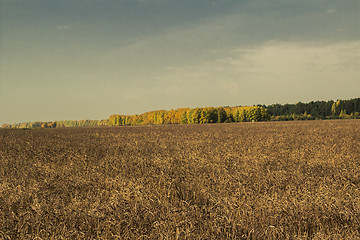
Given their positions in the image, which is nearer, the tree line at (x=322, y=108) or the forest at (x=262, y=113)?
the forest at (x=262, y=113)

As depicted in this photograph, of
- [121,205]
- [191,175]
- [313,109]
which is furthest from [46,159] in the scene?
[313,109]

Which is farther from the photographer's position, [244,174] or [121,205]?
[244,174]

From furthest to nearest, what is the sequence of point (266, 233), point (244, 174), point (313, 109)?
point (313, 109) < point (244, 174) < point (266, 233)

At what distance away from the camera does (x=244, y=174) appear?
707 centimetres

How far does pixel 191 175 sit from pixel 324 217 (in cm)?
362

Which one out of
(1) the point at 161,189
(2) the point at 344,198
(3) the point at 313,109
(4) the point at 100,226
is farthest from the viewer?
(3) the point at 313,109

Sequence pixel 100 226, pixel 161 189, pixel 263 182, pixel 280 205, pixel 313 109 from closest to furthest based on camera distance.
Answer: pixel 100 226
pixel 280 205
pixel 161 189
pixel 263 182
pixel 313 109

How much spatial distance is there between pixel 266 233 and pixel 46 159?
10471 millimetres

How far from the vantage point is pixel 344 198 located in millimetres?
5133

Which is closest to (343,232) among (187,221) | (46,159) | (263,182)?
(187,221)

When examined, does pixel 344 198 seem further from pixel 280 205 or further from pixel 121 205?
pixel 121 205

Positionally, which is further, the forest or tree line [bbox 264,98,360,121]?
tree line [bbox 264,98,360,121]

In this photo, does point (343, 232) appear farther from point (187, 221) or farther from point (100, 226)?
point (100, 226)

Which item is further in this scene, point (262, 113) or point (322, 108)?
point (322, 108)
